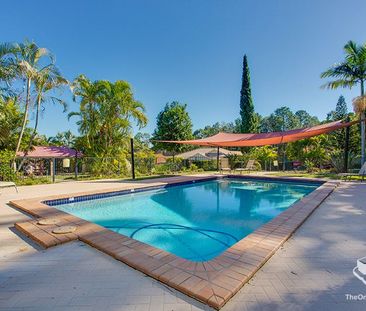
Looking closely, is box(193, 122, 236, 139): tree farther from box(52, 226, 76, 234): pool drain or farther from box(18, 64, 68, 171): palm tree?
box(52, 226, 76, 234): pool drain

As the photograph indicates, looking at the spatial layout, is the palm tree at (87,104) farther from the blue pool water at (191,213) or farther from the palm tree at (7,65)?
the blue pool water at (191,213)

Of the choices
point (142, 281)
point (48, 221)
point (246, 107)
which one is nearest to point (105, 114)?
point (48, 221)

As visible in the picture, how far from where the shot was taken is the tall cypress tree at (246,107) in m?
23.4

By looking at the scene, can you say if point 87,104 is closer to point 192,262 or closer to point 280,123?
point 192,262

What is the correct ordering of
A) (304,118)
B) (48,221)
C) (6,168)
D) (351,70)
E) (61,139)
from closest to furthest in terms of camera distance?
(48,221) < (6,168) < (351,70) < (61,139) < (304,118)

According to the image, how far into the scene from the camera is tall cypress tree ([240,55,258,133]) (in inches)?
922

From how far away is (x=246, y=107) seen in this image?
77.5 ft

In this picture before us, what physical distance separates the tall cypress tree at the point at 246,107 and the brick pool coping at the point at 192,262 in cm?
2008

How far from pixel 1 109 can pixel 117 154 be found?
6261 millimetres

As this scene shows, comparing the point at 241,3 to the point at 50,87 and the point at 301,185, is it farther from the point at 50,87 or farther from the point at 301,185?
the point at 50,87

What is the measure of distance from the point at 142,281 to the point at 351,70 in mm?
15103

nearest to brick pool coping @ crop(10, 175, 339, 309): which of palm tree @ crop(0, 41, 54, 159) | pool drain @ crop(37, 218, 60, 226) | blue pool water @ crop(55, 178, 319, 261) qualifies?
pool drain @ crop(37, 218, 60, 226)

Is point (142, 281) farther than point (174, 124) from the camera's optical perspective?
No

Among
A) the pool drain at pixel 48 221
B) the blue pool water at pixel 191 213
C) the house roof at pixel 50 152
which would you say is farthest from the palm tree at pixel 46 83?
the pool drain at pixel 48 221
